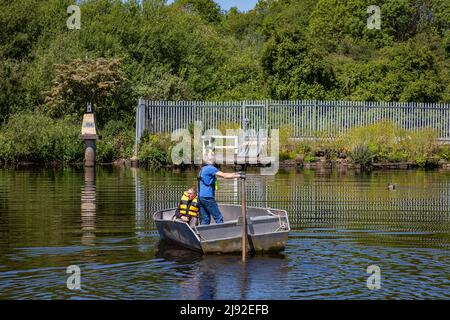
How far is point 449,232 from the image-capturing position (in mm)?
21578

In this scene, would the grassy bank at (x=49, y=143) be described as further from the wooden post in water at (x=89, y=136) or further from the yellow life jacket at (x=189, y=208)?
the yellow life jacket at (x=189, y=208)

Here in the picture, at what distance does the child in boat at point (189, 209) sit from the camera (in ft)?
63.6

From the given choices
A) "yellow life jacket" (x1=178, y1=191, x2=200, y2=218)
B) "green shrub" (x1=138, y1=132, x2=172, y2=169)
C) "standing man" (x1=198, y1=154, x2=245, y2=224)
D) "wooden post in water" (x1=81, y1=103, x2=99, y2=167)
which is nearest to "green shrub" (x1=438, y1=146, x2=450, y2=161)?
"green shrub" (x1=138, y1=132, x2=172, y2=169)

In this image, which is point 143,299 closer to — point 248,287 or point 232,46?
point 248,287

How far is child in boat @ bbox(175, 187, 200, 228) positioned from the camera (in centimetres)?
1939

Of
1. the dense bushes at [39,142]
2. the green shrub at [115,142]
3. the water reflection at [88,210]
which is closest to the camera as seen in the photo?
the water reflection at [88,210]

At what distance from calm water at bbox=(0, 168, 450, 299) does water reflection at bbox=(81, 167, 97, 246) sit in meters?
0.03

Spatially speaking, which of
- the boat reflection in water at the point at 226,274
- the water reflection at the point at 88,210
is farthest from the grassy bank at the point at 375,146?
the boat reflection in water at the point at 226,274

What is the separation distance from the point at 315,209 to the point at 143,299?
12.5m

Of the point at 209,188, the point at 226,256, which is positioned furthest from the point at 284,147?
the point at 226,256

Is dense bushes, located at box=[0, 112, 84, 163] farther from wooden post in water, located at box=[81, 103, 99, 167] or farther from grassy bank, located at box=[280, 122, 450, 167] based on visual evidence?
grassy bank, located at box=[280, 122, 450, 167]

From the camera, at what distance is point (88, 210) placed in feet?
83.8

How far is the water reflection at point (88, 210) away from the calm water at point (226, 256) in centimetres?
3

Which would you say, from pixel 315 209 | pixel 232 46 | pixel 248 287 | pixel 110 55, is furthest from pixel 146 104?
pixel 248 287
